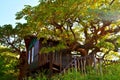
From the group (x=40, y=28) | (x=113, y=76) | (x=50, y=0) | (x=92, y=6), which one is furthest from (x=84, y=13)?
(x=113, y=76)

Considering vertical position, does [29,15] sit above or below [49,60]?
above

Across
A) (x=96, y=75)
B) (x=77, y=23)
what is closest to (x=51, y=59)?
(x=77, y=23)

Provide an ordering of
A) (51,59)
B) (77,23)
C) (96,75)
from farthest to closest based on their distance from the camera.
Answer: (51,59) → (77,23) → (96,75)

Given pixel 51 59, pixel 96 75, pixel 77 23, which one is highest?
pixel 77 23

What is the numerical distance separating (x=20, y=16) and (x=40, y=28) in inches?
72.0

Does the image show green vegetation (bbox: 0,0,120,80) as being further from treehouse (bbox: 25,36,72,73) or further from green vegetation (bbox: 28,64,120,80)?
treehouse (bbox: 25,36,72,73)

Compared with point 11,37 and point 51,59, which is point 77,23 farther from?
point 11,37

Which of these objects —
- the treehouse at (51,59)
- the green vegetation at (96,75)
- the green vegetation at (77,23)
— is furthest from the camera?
the treehouse at (51,59)

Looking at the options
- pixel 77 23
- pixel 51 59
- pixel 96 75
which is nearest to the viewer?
pixel 96 75

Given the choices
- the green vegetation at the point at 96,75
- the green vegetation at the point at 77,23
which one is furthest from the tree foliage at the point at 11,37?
the green vegetation at the point at 96,75

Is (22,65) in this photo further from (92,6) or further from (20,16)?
(92,6)

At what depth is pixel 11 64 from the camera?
95.2ft

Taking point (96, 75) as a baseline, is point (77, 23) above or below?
above

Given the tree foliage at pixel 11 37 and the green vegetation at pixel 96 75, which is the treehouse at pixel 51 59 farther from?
the green vegetation at pixel 96 75
